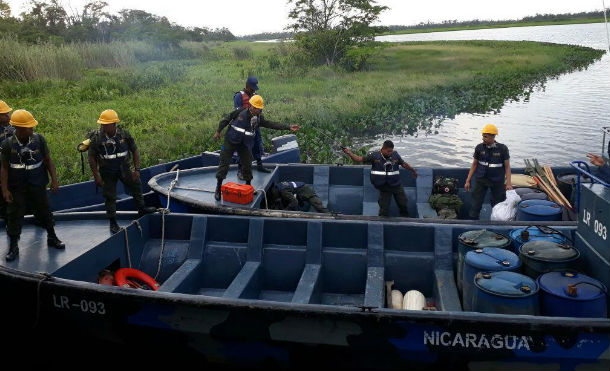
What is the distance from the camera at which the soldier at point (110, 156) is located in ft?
24.7

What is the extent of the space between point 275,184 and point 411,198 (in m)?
2.88

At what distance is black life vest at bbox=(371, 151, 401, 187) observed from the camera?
877cm

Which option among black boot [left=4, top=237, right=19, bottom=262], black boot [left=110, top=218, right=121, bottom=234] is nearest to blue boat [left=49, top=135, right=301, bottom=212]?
black boot [left=110, top=218, right=121, bottom=234]

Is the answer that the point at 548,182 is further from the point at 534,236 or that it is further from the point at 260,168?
the point at 260,168

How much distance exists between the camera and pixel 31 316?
6.57 meters

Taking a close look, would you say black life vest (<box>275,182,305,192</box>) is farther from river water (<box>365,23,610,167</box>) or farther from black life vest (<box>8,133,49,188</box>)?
river water (<box>365,23,610,167</box>)

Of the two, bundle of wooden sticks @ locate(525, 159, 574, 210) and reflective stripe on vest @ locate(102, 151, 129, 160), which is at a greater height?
reflective stripe on vest @ locate(102, 151, 129, 160)

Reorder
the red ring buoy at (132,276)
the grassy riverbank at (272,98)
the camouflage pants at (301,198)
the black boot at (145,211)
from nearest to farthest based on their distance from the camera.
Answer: the red ring buoy at (132,276), the black boot at (145,211), the camouflage pants at (301,198), the grassy riverbank at (272,98)

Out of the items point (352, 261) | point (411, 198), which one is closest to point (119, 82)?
point (411, 198)

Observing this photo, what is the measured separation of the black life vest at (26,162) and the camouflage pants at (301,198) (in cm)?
425

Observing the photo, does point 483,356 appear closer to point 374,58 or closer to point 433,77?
point 433,77

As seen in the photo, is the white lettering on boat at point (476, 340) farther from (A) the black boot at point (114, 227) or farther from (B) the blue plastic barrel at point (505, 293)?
(A) the black boot at point (114, 227)

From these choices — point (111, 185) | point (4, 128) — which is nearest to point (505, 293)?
point (111, 185)

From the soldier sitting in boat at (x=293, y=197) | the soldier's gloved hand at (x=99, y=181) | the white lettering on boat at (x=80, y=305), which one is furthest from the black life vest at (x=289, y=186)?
the white lettering on boat at (x=80, y=305)
